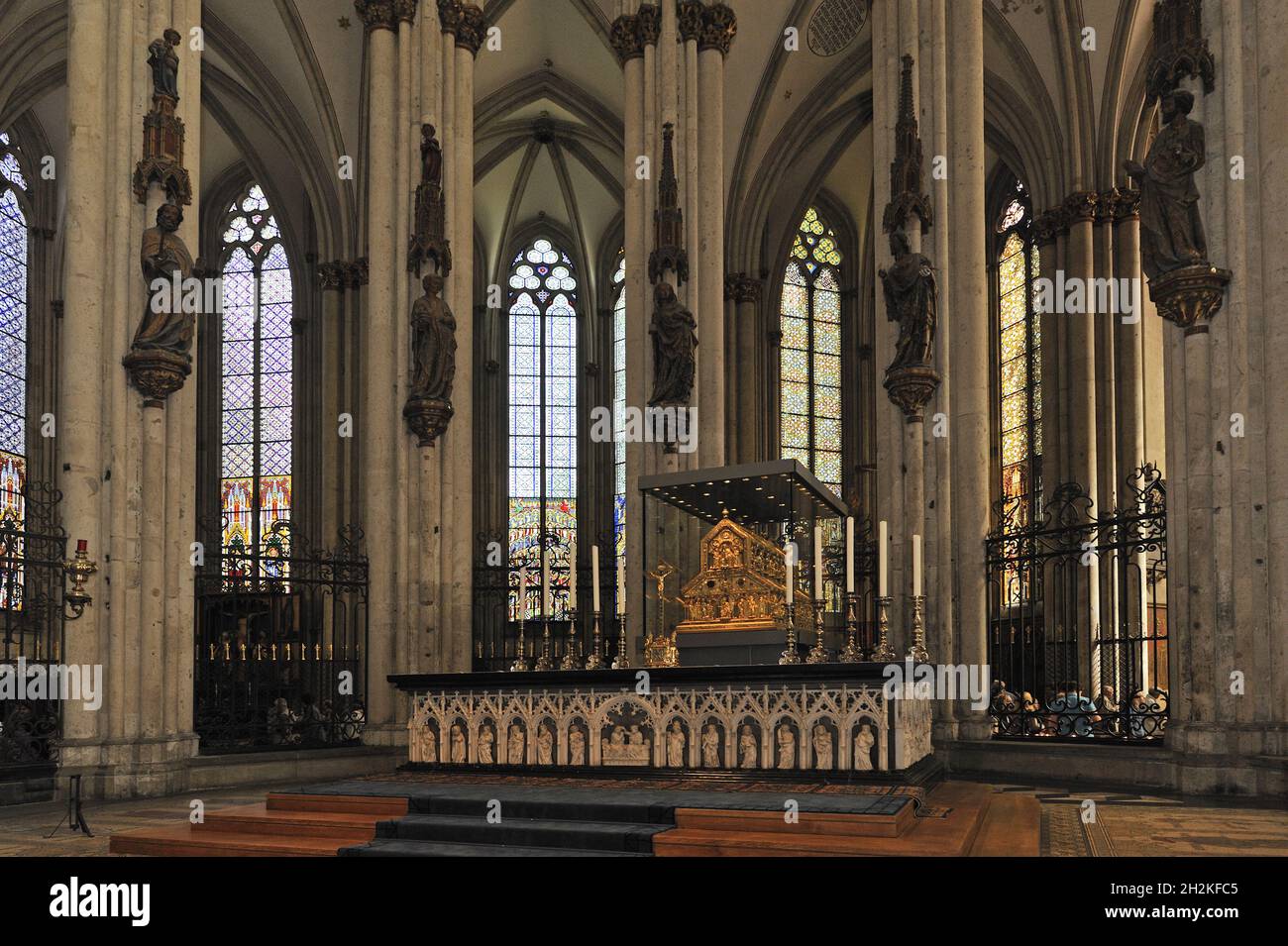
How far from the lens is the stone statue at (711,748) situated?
10.3 m

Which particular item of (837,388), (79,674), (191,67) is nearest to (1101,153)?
(837,388)

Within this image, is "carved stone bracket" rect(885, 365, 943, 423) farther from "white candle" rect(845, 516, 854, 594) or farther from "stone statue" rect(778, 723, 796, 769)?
"stone statue" rect(778, 723, 796, 769)

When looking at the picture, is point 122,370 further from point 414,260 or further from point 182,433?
point 414,260

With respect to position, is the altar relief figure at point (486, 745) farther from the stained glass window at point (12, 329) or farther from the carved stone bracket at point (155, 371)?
the stained glass window at point (12, 329)

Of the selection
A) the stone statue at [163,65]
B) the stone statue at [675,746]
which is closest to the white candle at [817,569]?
the stone statue at [675,746]

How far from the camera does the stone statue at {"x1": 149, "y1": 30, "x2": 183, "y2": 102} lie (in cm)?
1430

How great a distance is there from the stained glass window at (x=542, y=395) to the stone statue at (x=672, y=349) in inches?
556

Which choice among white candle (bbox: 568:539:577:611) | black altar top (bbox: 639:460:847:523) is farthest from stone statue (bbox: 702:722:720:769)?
white candle (bbox: 568:539:577:611)

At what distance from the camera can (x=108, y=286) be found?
45.6 ft

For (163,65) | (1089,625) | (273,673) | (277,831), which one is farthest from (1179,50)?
(273,673)

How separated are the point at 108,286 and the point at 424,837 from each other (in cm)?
788

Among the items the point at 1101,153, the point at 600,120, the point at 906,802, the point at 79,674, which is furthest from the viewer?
the point at 600,120

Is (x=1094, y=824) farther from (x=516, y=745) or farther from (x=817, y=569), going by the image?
(x=516, y=745)

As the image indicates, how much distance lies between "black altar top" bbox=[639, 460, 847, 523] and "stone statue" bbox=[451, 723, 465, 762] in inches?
116
